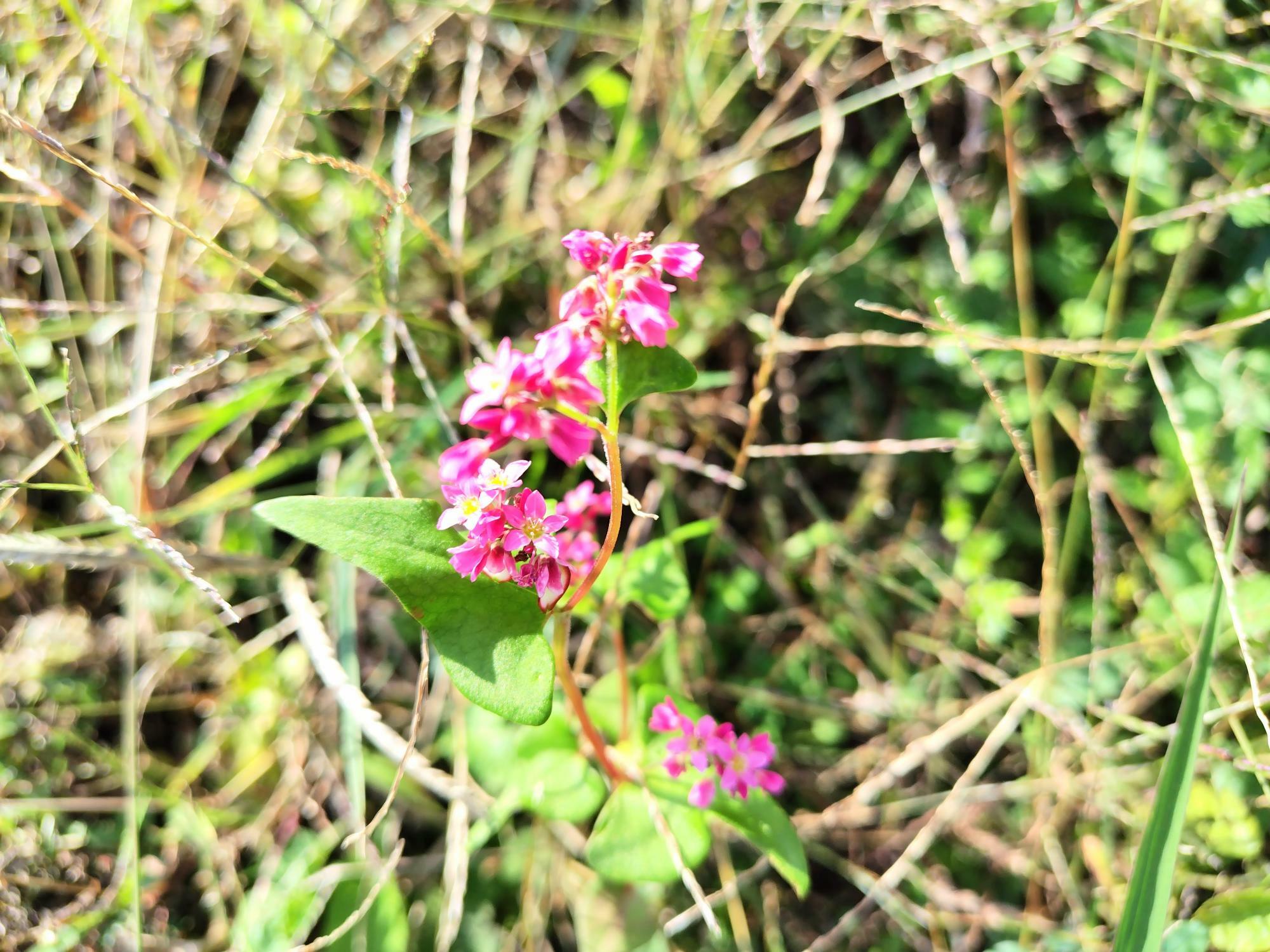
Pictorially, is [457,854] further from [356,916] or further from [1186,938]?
[1186,938]

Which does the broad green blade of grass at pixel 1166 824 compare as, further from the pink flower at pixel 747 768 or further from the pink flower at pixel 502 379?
the pink flower at pixel 502 379

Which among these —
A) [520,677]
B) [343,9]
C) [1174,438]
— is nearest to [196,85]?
[343,9]

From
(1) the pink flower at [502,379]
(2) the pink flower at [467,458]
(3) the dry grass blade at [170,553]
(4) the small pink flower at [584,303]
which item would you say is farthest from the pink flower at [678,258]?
(3) the dry grass blade at [170,553]

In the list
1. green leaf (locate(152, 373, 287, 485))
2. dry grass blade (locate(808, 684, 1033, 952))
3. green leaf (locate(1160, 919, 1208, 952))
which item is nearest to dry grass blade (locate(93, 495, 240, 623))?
green leaf (locate(152, 373, 287, 485))

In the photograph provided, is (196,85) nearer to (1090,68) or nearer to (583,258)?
(583,258)

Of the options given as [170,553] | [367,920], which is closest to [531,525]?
[170,553]

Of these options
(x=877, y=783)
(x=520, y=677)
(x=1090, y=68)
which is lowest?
(x=877, y=783)

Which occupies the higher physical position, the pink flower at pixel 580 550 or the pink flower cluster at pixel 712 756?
the pink flower at pixel 580 550
